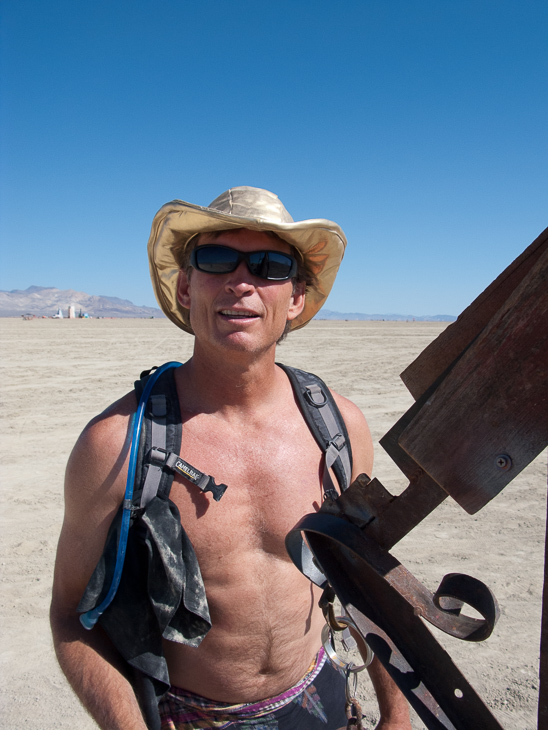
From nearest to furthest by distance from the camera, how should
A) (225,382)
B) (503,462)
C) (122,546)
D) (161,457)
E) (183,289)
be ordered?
(503,462) → (122,546) → (161,457) → (225,382) → (183,289)

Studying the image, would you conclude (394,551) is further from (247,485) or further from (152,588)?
(152,588)

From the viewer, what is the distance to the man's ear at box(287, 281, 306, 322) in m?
2.30

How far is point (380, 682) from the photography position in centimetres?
203

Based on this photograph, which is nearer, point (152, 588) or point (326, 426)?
point (152, 588)

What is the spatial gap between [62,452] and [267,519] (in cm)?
614

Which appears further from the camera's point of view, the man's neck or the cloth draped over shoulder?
the man's neck

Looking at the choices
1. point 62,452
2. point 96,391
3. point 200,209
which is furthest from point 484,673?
point 96,391

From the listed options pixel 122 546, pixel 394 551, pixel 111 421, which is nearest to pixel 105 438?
pixel 111 421

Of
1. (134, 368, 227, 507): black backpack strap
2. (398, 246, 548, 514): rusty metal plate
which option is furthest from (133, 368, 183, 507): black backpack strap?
(398, 246, 548, 514): rusty metal plate

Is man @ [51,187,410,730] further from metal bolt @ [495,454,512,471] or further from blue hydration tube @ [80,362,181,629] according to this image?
metal bolt @ [495,454,512,471]

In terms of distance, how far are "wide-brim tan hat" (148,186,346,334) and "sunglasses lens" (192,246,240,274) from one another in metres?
0.10

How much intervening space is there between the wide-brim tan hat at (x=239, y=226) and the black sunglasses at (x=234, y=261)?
9cm

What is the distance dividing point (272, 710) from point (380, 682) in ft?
1.41

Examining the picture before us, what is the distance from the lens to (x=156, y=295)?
2570mm
